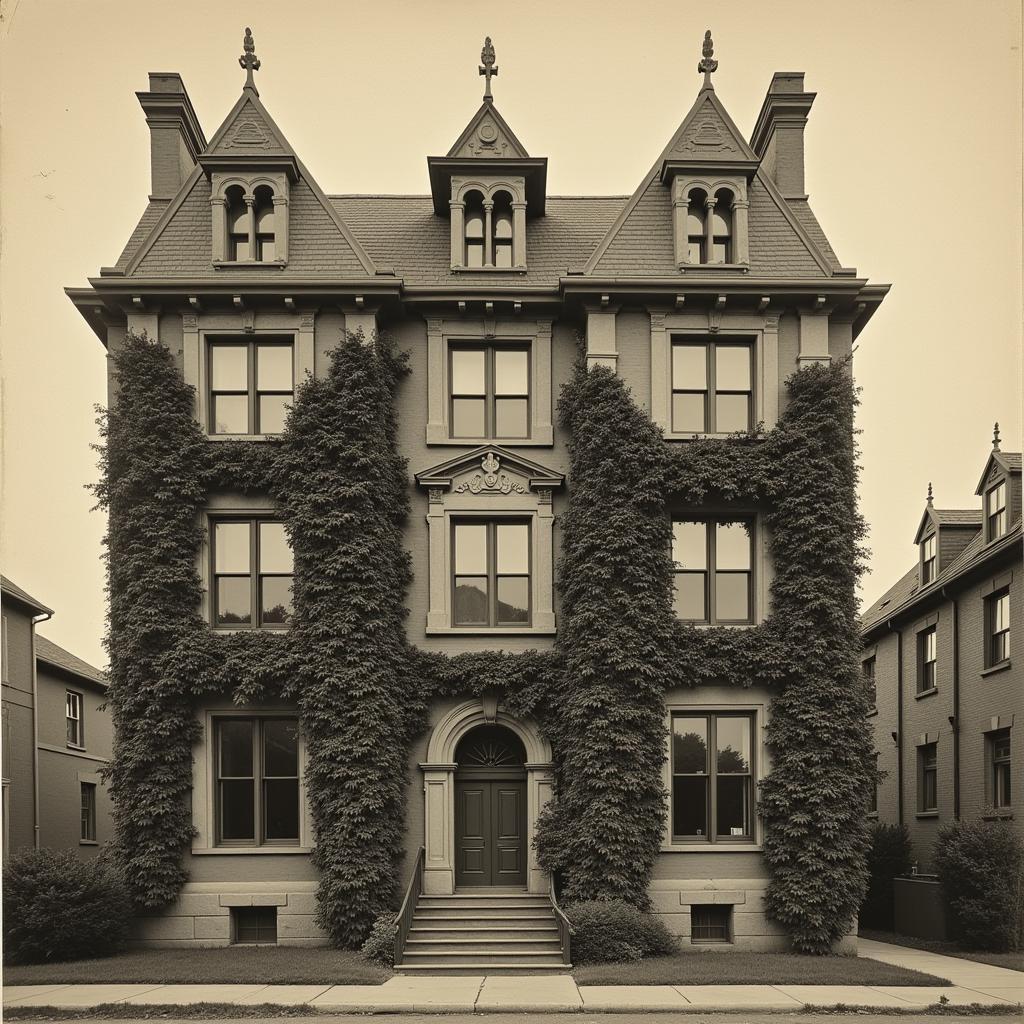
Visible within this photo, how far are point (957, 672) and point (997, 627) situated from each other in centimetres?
202

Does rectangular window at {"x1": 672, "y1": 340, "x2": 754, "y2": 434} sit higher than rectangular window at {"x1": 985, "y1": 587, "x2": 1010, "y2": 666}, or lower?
higher

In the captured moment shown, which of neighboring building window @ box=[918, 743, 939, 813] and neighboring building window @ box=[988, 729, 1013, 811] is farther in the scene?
neighboring building window @ box=[918, 743, 939, 813]

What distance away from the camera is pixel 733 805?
20578 millimetres

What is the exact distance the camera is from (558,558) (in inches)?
838

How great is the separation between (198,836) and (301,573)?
17.1 ft

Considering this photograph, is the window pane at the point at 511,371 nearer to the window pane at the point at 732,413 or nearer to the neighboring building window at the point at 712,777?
the window pane at the point at 732,413

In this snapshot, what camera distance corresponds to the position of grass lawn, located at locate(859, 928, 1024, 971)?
63.3ft

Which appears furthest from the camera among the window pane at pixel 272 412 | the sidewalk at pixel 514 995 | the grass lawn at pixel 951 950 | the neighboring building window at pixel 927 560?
the neighboring building window at pixel 927 560

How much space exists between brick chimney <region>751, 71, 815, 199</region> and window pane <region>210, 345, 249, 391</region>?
12.1 meters

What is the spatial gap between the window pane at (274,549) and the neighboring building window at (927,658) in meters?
17.0

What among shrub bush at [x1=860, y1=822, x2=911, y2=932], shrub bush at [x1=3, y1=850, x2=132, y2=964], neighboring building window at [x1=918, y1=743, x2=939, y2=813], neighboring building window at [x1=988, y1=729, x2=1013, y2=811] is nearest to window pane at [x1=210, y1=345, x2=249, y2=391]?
shrub bush at [x1=3, y1=850, x2=132, y2=964]

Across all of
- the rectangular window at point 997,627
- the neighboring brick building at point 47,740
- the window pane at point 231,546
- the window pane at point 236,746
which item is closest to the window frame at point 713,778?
the rectangular window at point 997,627

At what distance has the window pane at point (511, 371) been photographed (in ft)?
72.3

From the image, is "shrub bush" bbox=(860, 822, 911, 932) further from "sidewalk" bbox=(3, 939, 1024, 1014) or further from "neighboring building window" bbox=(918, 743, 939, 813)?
"sidewalk" bbox=(3, 939, 1024, 1014)
